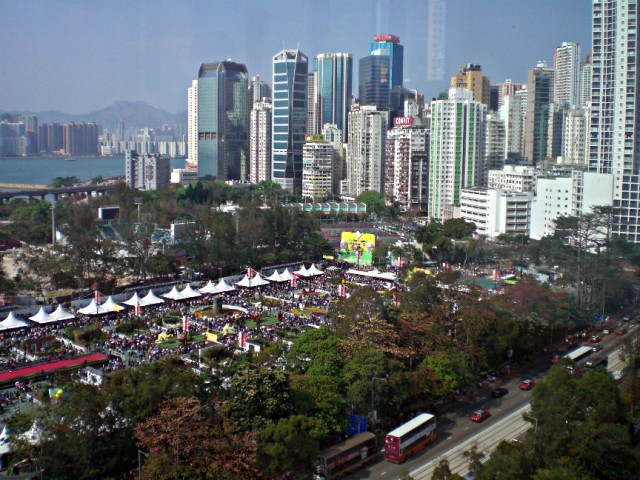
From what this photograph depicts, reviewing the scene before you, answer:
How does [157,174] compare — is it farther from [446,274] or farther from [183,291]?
[446,274]

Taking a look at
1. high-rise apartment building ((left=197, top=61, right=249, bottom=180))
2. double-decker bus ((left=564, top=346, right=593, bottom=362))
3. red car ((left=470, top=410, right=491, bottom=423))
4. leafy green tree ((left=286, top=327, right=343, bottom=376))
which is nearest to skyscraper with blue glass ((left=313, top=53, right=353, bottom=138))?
high-rise apartment building ((left=197, top=61, right=249, bottom=180))

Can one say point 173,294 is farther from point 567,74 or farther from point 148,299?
point 567,74

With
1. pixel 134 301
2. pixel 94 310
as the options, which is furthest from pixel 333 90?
pixel 94 310

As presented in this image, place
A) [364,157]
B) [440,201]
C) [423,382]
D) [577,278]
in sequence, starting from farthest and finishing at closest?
[364,157]
[440,201]
[577,278]
[423,382]

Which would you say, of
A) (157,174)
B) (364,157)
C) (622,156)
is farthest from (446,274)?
(157,174)

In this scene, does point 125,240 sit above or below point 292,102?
below

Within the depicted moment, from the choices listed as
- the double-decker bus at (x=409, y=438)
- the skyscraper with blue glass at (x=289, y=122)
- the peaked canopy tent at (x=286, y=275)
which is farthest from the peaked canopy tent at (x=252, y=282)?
the skyscraper with blue glass at (x=289, y=122)

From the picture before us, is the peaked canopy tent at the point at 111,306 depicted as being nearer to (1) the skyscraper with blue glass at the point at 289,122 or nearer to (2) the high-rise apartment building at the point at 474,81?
(1) the skyscraper with blue glass at the point at 289,122
